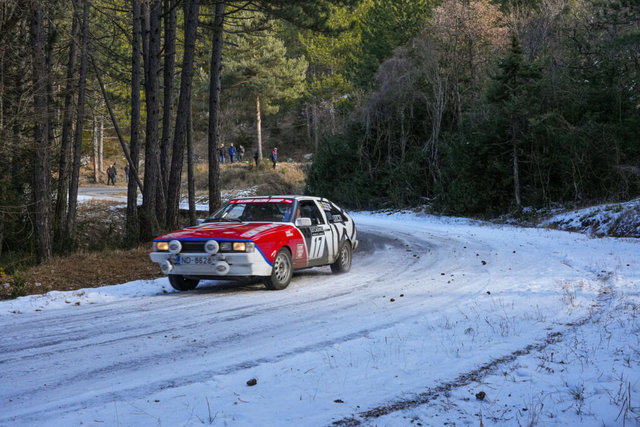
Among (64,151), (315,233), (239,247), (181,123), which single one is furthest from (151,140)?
(239,247)

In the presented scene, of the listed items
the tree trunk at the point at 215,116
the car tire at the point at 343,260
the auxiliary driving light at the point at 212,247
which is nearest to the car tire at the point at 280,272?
the auxiliary driving light at the point at 212,247

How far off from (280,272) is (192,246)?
1518mm

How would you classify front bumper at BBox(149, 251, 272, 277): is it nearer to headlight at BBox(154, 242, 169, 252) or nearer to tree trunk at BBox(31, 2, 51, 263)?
headlight at BBox(154, 242, 169, 252)

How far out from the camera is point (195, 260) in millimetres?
9344

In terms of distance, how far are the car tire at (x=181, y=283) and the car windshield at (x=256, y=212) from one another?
124 centimetres

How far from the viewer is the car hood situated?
9.34 metres

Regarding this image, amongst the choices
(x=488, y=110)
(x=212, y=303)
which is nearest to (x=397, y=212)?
(x=488, y=110)

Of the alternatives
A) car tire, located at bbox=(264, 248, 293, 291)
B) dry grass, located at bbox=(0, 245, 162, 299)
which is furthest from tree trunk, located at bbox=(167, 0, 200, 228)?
car tire, located at bbox=(264, 248, 293, 291)

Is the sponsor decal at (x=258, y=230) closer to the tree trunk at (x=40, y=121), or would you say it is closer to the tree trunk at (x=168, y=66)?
the tree trunk at (x=40, y=121)

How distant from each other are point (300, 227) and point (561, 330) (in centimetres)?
517

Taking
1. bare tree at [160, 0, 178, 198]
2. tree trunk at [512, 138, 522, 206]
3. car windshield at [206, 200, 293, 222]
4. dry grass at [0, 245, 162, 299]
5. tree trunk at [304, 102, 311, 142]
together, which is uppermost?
tree trunk at [304, 102, 311, 142]

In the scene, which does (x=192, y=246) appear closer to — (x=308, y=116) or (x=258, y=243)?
(x=258, y=243)

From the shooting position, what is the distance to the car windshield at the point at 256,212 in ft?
35.1

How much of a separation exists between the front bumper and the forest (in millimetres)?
5631
